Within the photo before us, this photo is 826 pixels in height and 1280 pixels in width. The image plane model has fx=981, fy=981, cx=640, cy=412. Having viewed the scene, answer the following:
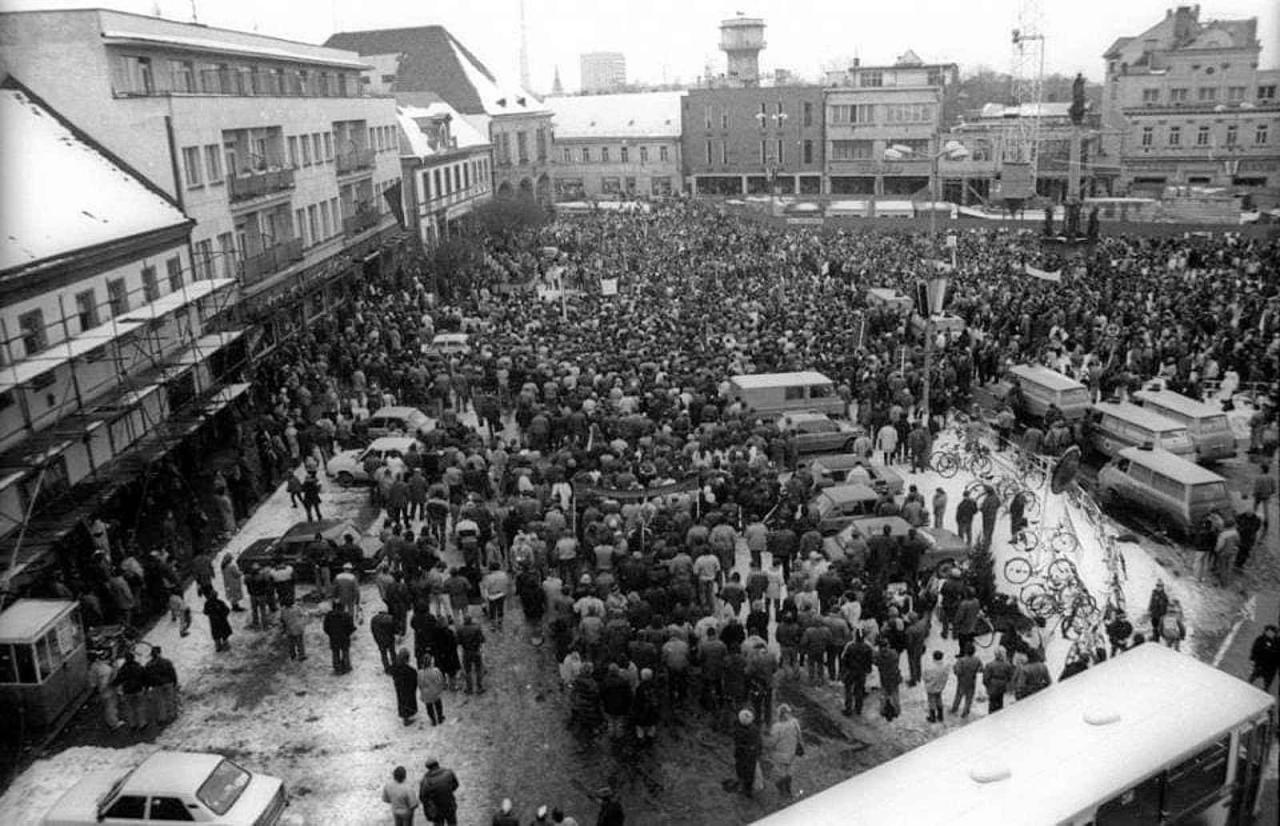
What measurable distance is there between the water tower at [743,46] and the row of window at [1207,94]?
36311mm

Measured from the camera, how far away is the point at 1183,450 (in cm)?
2247

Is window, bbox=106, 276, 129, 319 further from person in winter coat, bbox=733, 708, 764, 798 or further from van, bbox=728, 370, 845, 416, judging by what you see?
person in winter coat, bbox=733, 708, 764, 798

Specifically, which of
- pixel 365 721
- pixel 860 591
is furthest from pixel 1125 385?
pixel 365 721

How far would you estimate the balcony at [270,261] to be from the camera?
33.1 meters

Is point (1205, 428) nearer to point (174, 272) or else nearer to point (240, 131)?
point (174, 272)

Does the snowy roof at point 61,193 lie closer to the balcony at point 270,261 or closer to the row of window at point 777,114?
the balcony at point 270,261

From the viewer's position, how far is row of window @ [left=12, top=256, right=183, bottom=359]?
20.3 meters

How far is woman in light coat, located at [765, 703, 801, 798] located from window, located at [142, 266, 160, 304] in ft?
69.4

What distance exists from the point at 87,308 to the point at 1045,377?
24340mm

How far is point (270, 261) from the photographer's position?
114 ft

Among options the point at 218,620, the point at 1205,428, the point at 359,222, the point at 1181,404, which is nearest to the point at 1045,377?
the point at 1181,404

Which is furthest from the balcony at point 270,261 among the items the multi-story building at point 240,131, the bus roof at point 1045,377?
the bus roof at point 1045,377

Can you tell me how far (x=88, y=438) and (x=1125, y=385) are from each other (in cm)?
2485

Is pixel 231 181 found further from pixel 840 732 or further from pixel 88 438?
pixel 840 732
